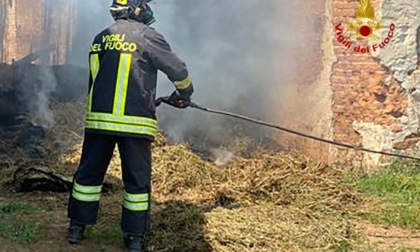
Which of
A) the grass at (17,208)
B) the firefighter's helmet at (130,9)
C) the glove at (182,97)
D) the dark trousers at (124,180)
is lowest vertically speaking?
the grass at (17,208)

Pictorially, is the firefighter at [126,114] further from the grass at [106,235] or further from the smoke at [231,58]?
the smoke at [231,58]

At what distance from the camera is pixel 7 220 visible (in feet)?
16.0

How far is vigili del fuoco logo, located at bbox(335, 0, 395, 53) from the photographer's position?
696 centimetres

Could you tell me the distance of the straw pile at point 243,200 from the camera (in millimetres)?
A: 4680

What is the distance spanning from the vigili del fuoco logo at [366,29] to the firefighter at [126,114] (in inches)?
129

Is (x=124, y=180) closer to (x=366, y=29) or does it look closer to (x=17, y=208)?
(x=17, y=208)

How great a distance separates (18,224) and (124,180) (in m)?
1.02

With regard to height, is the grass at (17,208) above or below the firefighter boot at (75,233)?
below

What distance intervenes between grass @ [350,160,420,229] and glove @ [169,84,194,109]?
2244mm

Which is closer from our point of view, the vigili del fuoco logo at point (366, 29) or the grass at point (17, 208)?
the grass at point (17, 208)

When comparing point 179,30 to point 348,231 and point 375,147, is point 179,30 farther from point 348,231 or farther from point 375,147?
point 348,231

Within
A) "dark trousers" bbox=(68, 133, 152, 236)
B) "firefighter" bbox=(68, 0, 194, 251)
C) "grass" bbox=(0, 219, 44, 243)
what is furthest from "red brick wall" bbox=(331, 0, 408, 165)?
"grass" bbox=(0, 219, 44, 243)

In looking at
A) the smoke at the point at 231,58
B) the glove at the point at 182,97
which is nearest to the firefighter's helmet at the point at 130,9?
the glove at the point at 182,97

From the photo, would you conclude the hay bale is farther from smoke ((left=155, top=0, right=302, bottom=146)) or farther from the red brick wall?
smoke ((left=155, top=0, right=302, bottom=146))
